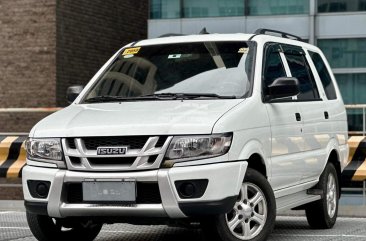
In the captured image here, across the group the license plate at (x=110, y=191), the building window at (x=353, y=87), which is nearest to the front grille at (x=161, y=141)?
the license plate at (x=110, y=191)

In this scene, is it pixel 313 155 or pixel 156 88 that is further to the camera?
pixel 313 155

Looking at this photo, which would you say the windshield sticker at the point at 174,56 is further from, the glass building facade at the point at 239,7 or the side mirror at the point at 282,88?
the glass building facade at the point at 239,7

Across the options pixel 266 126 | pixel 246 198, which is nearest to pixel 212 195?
pixel 246 198

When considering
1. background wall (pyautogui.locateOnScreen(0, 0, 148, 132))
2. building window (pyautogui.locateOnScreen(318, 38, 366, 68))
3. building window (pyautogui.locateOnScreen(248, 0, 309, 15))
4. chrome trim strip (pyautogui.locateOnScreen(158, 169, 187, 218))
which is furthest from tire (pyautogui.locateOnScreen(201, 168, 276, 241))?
building window (pyautogui.locateOnScreen(248, 0, 309, 15))

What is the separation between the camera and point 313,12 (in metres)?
21.3

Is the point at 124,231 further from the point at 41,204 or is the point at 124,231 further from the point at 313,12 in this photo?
the point at 313,12

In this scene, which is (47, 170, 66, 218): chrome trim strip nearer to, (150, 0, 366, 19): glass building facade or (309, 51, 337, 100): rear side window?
(309, 51, 337, 100): rear side window

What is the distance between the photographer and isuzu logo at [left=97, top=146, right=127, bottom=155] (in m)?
6.23

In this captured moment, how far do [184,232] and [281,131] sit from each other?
1645 millimetres

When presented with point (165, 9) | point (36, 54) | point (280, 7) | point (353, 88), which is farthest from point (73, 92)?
point (165, 9)

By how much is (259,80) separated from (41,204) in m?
2.07

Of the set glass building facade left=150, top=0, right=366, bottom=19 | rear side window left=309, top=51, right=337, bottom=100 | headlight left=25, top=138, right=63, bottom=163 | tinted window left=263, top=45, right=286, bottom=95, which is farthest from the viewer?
glass building facade left=150, top=0, right=366, bottom=19

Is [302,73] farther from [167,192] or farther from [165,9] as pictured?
[165,9]

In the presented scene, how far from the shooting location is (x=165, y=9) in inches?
886
